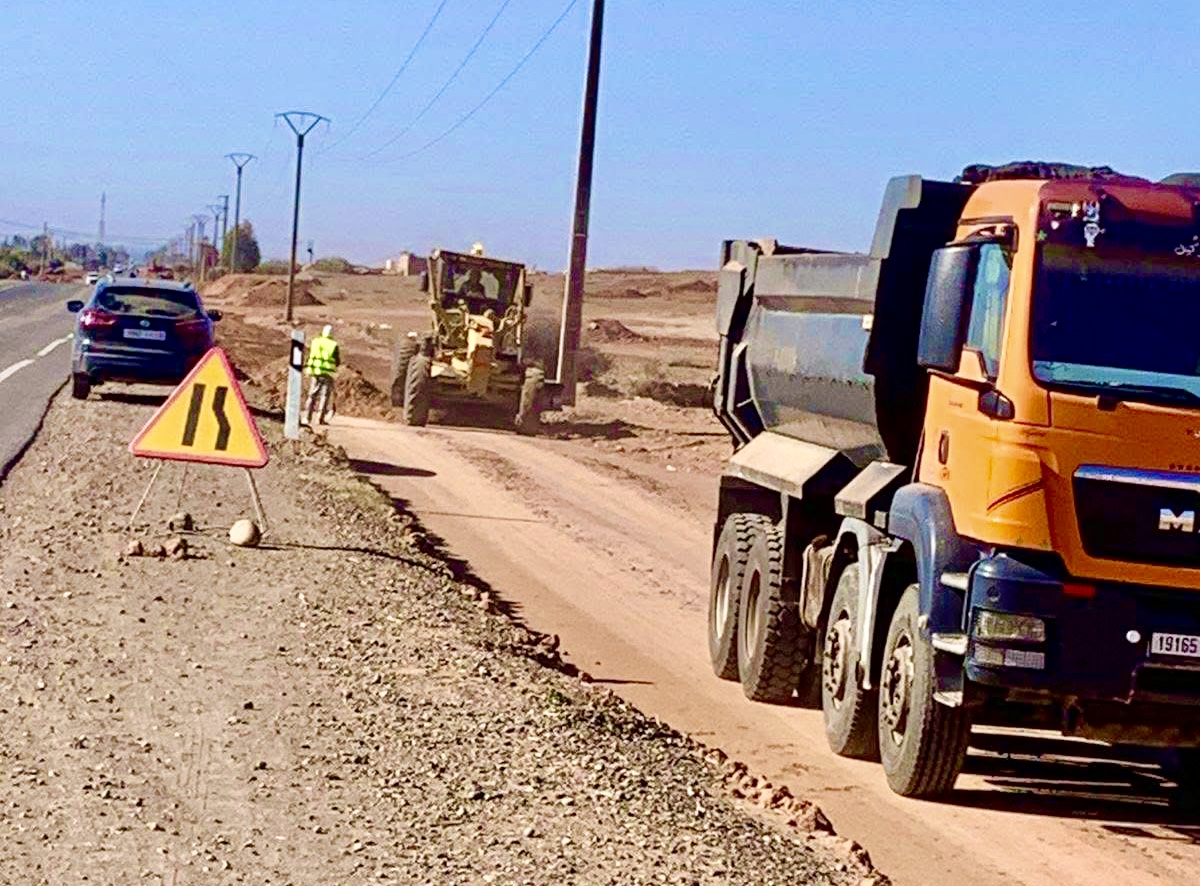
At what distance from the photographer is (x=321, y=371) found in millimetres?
27969

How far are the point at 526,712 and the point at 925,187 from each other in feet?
10.5

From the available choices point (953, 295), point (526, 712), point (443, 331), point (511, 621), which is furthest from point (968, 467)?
point (443, 331)

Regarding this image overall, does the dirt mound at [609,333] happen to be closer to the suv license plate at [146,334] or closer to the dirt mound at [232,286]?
the dirt mound at [232,286]

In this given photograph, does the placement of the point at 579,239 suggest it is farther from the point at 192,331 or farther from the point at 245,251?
the point at 245,251

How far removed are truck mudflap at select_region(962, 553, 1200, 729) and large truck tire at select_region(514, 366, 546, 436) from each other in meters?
24.1

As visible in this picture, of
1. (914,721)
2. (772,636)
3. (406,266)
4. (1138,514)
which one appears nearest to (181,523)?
(772,636)

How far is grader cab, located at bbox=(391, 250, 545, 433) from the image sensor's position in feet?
105

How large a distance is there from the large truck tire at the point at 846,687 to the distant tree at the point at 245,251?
152040 mm

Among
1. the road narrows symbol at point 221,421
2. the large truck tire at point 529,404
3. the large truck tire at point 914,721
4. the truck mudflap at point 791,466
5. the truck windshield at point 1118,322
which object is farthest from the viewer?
the large truck tire at point 529,404

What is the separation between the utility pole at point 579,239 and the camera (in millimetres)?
35688

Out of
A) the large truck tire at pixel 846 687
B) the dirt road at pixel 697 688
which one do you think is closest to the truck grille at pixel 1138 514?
the dirt road at pixel 697 688

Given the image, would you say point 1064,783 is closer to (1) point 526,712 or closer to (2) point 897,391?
(2) point 897,391

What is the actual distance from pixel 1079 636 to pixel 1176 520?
637 mm

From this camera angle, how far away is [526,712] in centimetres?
944
